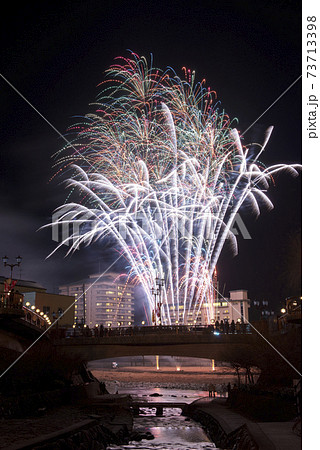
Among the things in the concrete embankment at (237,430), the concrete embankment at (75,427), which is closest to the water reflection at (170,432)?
the concrete embankment at (237,430)

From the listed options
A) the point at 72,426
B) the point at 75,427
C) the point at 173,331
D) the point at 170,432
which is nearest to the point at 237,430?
the point at 75,427

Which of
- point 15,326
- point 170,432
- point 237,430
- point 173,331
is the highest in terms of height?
point 15,326

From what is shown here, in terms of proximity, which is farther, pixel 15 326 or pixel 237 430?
pixel 15 326

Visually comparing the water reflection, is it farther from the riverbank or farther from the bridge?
the bridge

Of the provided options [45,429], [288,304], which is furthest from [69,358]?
[288,304]

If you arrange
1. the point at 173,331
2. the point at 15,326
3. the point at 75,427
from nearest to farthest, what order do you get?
the point at 75,427 → the point at 15,326 → the point at 173,331

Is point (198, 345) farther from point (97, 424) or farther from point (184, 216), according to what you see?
point (97, 424)

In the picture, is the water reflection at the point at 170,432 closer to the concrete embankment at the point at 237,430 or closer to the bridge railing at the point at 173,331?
the concrete embankment at the point at 237,430

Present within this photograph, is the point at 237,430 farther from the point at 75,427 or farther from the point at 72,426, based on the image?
the point at 72,426
